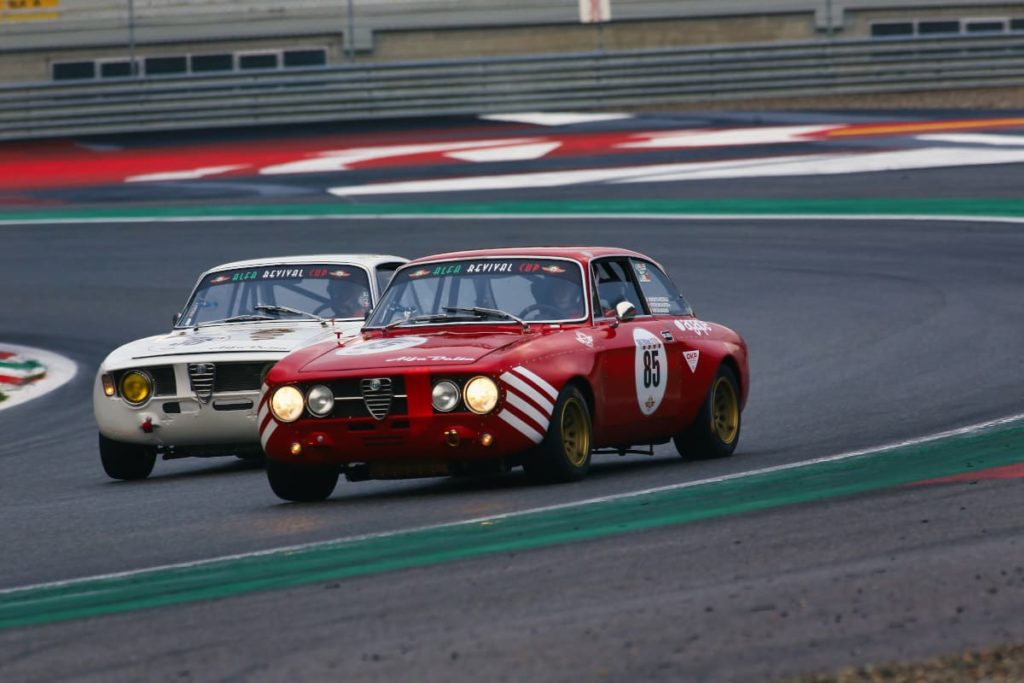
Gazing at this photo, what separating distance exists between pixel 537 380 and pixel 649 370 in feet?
4.32

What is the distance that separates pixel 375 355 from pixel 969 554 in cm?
351

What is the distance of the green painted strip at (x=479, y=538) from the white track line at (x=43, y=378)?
833cm

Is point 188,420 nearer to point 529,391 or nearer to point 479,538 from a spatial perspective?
point 529,391

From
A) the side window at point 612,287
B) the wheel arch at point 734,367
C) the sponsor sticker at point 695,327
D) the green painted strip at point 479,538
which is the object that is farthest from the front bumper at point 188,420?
the green painted strip at point 479,538

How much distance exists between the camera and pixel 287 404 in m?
9.16

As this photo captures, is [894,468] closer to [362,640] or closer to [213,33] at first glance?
[362,640]

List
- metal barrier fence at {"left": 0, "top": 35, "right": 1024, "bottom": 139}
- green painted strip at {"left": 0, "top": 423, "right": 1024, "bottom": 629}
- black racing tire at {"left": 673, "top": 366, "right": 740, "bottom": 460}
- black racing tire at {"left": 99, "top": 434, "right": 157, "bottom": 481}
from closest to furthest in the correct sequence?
green painted strip at {"left": 0, "top": 423, "right": 1024, "bottom": 629} < black racing tire at {"left": 673, "top": 366, "right": 740, "bottom": 460} < black racing tire at {"left": 99, "top": 434, "right": 157, "bottom": 481} < metal barrier fence at {"left": 0, "top": 35, "right": 1024, "bottom": 139}

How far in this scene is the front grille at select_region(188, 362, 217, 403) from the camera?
1117 cm

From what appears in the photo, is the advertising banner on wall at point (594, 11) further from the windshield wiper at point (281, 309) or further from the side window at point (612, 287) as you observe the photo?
the side window at point (612, 287)

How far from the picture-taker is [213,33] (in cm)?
3216

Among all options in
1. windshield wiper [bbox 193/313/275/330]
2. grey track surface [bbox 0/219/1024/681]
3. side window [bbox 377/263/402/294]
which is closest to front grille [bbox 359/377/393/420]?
grey track surface [bbox 0/219/1024/681]

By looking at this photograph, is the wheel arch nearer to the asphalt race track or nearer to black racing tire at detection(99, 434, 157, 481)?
the asphalt race track

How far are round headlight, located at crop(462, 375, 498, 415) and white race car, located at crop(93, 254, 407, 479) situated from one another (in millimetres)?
2540

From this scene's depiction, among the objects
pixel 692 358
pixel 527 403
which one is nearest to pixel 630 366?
pixel 692 358
